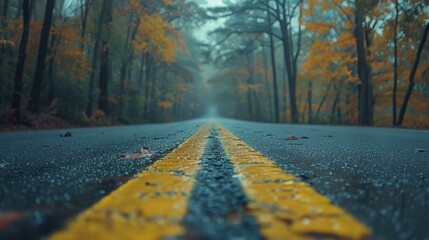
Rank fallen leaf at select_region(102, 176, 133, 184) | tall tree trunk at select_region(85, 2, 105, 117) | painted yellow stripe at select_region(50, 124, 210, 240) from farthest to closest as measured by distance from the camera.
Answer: tall tree trunk at select_region(85, 2, 105, 117) < fallen leaf at select_region(102, 176, 133, 184) < painted yellow stripe at select_region(50, 124, 210, 240)

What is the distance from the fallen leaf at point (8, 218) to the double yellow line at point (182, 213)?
7.2 inches

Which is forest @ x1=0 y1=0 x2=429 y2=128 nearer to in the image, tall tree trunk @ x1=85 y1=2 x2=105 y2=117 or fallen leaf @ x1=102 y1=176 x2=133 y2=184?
tall tree trunk @ x1=85 y1=2 x2=105 y2=117

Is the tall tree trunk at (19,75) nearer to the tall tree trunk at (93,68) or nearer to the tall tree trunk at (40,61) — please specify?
the tall tree trunk at (40,61)

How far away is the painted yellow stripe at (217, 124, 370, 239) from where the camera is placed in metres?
0.94

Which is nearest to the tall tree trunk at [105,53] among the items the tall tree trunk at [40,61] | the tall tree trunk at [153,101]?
the tall tree trunk at [40,61]

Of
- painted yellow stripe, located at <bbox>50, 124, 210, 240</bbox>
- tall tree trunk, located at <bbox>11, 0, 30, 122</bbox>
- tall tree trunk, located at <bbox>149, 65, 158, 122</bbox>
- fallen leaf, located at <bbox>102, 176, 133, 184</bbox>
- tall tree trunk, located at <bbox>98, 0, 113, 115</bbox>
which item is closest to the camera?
painted yellow stripe, located at <bbox>50, 124, 210, 240</bbox>

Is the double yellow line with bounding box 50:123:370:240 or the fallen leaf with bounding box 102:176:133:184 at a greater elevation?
the double yellow line with bounding box 50:123:370:240

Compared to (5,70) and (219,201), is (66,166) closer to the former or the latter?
(219,201)

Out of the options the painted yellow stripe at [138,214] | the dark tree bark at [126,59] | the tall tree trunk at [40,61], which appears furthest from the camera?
the dark tree bark at [126,59]

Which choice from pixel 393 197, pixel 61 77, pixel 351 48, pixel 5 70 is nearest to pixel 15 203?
pixel 393 197

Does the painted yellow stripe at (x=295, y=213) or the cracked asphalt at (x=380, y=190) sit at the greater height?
the painted yellow stripe at (x=295, y=213)

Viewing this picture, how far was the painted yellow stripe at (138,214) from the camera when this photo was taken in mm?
926

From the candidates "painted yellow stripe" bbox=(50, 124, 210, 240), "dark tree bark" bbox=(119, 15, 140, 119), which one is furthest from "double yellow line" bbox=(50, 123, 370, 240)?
"dark tree bark" bbox=(119, 15, 140, 119)

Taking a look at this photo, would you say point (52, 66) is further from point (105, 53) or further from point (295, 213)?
point (295, 213)
